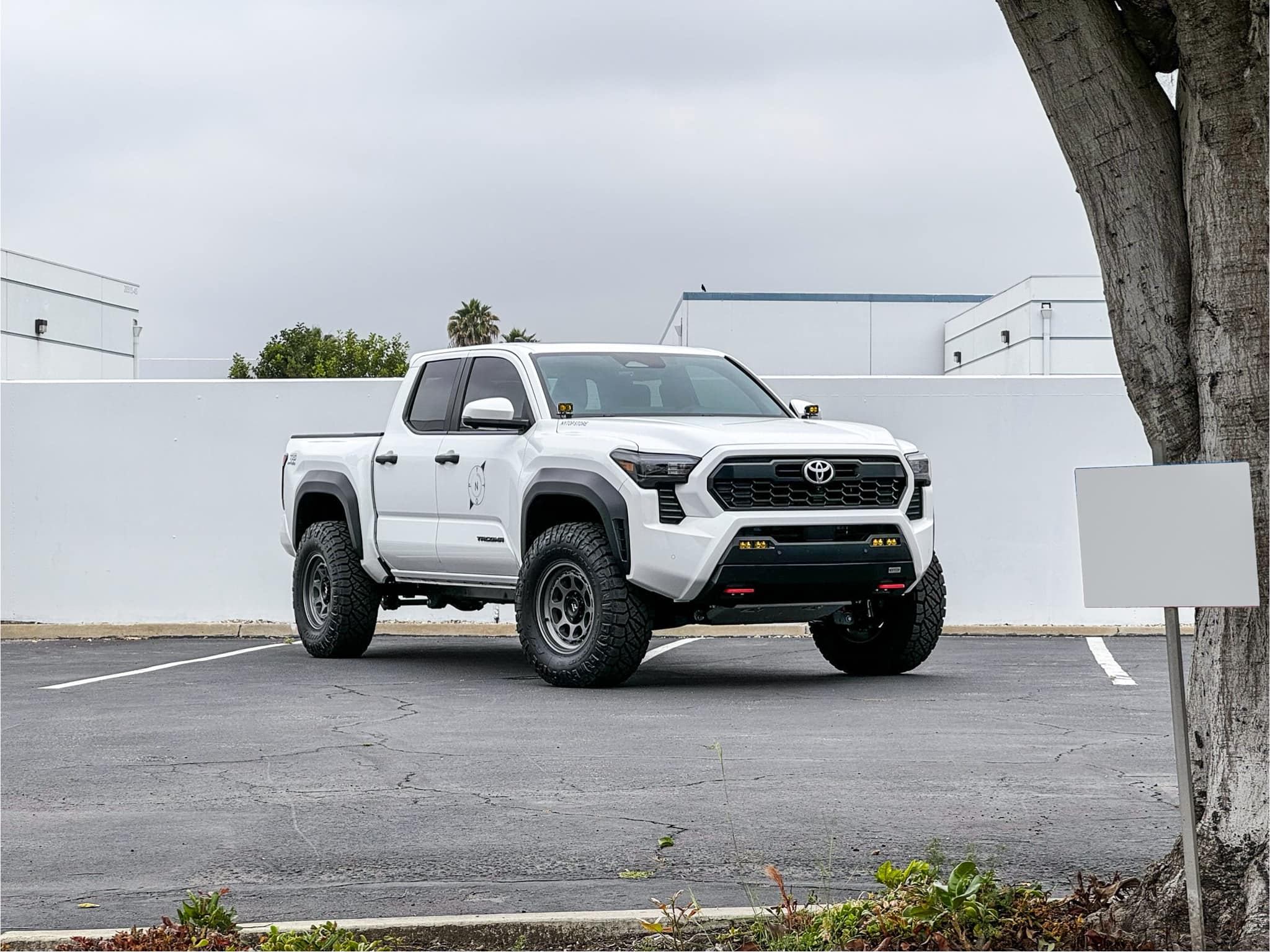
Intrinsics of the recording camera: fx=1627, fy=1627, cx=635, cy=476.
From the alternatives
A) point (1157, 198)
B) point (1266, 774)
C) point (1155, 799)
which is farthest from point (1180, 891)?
point (1155, 799)

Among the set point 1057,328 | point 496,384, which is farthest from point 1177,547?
point 1057,328

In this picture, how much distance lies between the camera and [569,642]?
411 inches

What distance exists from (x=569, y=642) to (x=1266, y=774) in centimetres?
664

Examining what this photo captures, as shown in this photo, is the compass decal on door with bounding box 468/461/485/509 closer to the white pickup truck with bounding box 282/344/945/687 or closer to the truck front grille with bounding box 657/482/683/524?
the white pickup truck with bounding box 282/344/945/687

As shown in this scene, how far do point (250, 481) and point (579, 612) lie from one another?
6.37m

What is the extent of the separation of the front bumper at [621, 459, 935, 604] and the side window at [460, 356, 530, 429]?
1.54 m

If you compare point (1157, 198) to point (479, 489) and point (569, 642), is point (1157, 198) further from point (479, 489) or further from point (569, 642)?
point (479, 489)

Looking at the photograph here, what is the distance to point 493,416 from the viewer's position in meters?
10.8

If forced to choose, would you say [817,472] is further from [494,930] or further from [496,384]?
[494,930]

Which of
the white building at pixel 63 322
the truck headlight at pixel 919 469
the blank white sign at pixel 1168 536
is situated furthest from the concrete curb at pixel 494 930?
the white building at pixel 63 322

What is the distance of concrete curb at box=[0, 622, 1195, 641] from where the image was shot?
1506cm

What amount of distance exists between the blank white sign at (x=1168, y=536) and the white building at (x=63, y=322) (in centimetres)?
4237

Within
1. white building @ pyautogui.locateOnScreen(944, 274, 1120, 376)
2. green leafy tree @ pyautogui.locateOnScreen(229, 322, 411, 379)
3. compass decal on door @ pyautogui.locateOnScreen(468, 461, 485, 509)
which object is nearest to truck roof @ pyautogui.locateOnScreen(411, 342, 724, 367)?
compass decal on door @ pyautogui.locateOnScreen(468, 461, 485, 509)

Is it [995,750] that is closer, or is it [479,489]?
[995,750]
